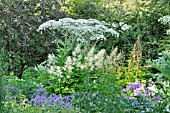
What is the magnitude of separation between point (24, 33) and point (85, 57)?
201cm

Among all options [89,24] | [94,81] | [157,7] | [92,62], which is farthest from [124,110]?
[157,7]

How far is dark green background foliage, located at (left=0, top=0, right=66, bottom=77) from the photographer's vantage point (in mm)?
7234

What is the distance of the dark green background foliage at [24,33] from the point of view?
285 inches

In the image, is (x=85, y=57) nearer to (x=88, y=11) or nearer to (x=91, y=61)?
(x=91, y=61)

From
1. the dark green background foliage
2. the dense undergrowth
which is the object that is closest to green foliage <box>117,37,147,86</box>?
the dense undergrowth

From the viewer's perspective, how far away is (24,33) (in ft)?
23.9

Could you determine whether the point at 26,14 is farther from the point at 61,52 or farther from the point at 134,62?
the point at 134,62

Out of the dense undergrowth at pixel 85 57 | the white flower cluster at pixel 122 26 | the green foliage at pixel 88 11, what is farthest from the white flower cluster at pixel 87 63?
the green foliage at pixel 88 11

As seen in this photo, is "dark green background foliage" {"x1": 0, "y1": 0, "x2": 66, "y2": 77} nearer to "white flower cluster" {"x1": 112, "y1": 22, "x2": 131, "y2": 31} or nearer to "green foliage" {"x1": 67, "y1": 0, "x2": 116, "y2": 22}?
"green foliage" {"x1": 67, "y1": 0, "x2": 116, "y2": 22}

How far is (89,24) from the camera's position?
712 centimetres

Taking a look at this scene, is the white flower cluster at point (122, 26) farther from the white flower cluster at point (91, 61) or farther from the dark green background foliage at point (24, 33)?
the white flower cluster at point (91, 61)

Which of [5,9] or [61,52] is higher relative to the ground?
[5,9]

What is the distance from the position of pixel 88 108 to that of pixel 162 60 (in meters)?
2.63

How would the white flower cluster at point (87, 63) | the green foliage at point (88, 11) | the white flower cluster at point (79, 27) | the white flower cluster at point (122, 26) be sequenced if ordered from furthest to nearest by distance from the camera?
the green foliage at point (88, 11) < the white flower cluster at point (122, 26) < the white flower cluster at point (79, 27) < the white flower cluster at point (87, 63)
